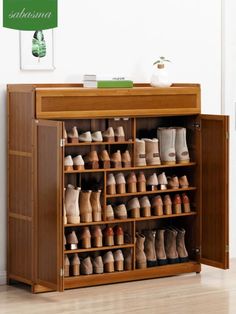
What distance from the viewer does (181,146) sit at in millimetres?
6027

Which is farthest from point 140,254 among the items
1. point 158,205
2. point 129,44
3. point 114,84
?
point 129,44

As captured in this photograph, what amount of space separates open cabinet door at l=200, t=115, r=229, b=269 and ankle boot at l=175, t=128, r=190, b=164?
117 millimetres

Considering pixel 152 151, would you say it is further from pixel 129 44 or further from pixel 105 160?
pixel 129 44

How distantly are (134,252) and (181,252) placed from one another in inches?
16.0

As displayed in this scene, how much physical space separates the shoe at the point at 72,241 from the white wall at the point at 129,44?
0.44 m

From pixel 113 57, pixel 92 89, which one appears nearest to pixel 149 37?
pixel 113 57

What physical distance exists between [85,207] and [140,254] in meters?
0.57

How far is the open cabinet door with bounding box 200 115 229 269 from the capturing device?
5859 millimetres

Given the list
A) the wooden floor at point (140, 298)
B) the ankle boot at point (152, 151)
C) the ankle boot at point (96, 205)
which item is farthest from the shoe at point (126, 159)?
the wooden floor at point (140, 298)

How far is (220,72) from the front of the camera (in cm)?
654

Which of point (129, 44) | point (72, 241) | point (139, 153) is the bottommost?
point (72, 241)

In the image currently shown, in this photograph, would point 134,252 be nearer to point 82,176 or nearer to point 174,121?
point 82,176

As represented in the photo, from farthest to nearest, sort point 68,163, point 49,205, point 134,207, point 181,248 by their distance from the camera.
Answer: point 181,248
point 134,207
point 68,163
point 49,205

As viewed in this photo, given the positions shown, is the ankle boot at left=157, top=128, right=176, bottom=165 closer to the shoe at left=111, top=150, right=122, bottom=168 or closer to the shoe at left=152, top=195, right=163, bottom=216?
the shoe at left=152, top=195, right=163, bottom=216
